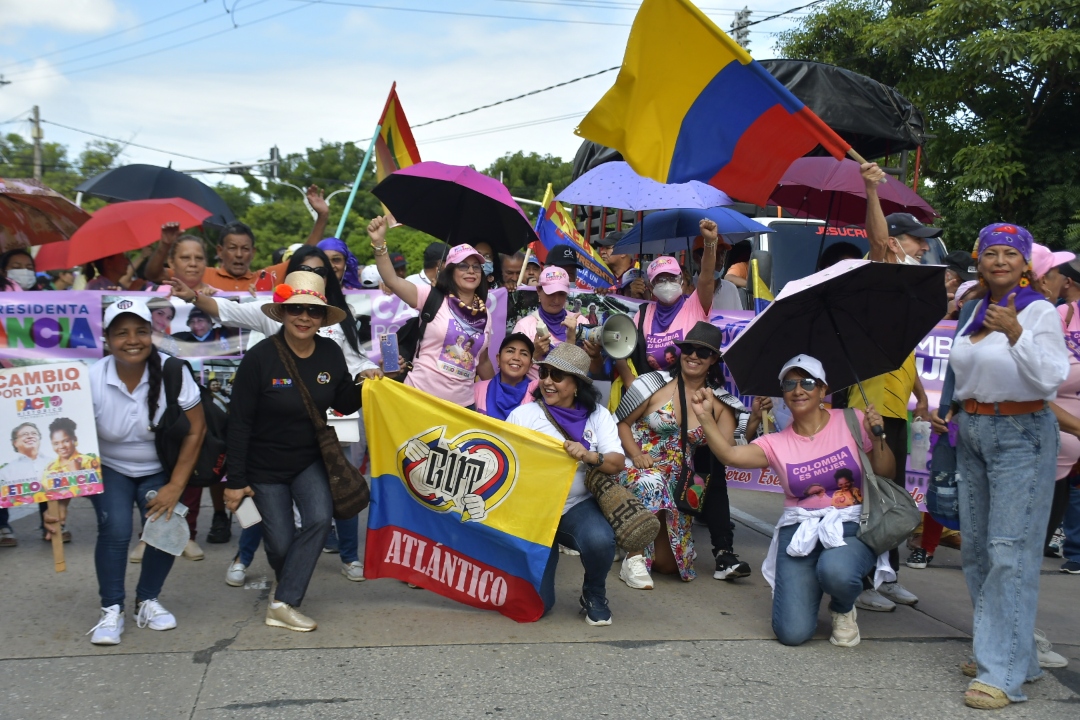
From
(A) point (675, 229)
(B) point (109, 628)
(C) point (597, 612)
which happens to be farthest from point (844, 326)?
(B) point (109, 628)

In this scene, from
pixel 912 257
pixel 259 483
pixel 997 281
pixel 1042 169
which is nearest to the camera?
pixel 997 281

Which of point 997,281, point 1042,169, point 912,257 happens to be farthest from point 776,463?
point 1042,169

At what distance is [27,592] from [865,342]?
186 inches

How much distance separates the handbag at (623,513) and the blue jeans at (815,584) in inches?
27.7

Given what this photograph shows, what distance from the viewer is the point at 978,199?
16.9 metres

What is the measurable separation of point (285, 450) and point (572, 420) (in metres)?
1.48

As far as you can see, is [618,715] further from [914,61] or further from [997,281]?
[914,61]

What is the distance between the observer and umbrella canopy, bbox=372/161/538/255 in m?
6.95

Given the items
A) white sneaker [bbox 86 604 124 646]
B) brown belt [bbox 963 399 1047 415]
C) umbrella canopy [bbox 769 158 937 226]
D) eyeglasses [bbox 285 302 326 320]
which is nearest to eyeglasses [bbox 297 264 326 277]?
eyeglasses [bbox 285 302 326 320]

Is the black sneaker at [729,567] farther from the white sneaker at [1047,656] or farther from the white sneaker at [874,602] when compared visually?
the white sneaker at [1047,656]

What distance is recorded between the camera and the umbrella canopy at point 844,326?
4.84 metres

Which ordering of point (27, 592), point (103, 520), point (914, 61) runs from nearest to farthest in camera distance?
point (103, 520), point (27, 592), point (914, 61)

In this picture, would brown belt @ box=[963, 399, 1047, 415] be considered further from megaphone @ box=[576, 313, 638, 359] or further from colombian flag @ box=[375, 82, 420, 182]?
colombian flag @ box=[375, 82, 420, 182]

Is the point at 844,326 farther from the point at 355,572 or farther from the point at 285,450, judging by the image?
the point at 355,572
